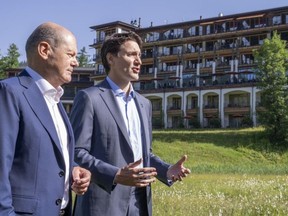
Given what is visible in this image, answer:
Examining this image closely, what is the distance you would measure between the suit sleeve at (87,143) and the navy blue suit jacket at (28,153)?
0.78 m

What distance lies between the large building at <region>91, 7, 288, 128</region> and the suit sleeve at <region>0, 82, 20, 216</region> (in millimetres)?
62538

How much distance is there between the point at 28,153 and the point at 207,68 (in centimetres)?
7303

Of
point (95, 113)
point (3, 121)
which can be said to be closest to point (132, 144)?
point (95, 113)

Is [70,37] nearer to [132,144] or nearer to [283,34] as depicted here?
[132,144]

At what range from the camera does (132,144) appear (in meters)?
4.98

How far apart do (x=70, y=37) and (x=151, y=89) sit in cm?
7397

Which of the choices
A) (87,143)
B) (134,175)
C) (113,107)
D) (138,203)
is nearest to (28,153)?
(134,175)

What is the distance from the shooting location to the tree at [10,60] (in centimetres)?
9775

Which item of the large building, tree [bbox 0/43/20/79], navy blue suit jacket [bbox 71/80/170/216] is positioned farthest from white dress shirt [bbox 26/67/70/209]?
tree [bbox 0/43/20/79]

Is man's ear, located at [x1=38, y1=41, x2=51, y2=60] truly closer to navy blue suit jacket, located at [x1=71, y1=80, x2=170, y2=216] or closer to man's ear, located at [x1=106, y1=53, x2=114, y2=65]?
navy blue suit jacket, located at [x1=71, y1=80, x2=170, y2=216]

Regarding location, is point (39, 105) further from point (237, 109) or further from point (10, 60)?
point (10, 60)

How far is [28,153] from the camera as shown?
11.5ft

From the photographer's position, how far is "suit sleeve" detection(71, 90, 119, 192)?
14.7ft

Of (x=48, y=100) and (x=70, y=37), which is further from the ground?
(x=70, y=37)
